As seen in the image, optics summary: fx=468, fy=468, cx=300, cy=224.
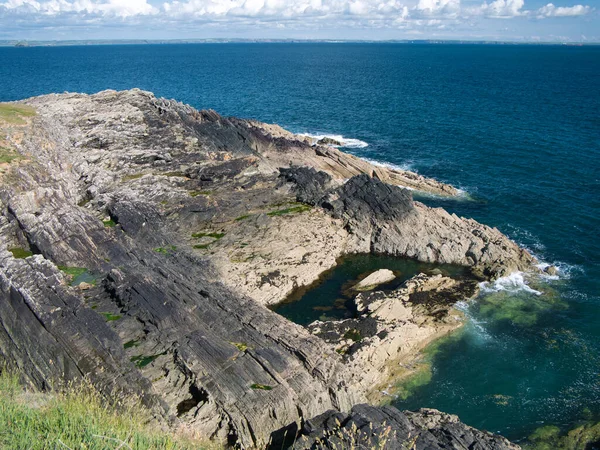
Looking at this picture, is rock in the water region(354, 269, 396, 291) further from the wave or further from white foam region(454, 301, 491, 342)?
the wave

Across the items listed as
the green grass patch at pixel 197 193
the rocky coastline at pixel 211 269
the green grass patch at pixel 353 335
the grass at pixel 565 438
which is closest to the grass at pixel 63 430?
the rocky coastline at pixel 211 269

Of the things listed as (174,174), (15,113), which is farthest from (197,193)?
(15,113)

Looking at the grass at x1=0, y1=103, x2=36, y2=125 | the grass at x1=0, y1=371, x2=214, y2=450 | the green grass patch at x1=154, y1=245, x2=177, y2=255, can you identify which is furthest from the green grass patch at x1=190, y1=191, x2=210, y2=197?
the grass at x1=0, y1=371, x2=214, y2=450

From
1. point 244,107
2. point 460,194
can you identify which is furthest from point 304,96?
point 460,194

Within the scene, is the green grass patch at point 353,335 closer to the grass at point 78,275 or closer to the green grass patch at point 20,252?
the grass at point 78,275

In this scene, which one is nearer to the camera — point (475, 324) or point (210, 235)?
point (475, 324)

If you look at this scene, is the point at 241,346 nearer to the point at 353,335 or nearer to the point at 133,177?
the point at 353,335

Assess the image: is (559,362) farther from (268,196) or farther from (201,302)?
(268,196)
